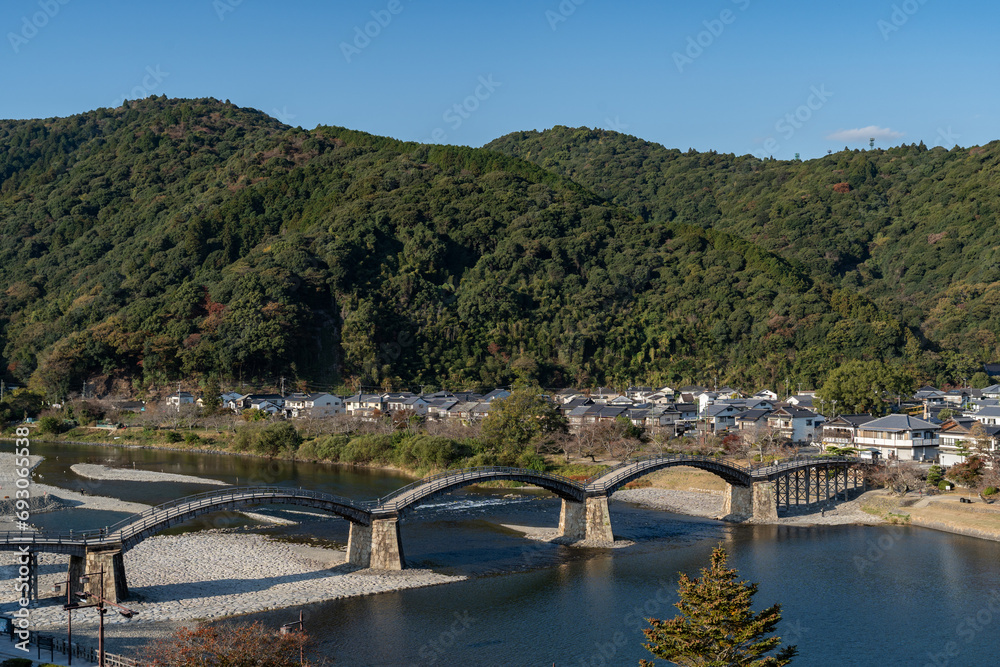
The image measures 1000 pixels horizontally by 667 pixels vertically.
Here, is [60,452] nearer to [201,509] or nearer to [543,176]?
[201,509]

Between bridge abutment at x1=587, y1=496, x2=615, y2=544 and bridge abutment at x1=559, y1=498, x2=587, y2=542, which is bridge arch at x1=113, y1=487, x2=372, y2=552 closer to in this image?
bridge abutment at x1=559, y1=498, x2=587, y2=542

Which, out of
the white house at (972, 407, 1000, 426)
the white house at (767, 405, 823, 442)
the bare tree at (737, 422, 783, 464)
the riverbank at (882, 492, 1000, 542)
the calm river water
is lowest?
the calm river water

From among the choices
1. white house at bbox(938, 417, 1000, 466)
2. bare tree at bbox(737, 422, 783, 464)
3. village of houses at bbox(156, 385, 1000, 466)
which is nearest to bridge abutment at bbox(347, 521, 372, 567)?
bare tree at bbox(737, 422, 783, 464)

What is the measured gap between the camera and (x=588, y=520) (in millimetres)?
43844

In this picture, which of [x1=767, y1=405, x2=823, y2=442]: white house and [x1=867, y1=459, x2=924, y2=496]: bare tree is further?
[x1=767, y1=405, x2=823, y2=442]: white house

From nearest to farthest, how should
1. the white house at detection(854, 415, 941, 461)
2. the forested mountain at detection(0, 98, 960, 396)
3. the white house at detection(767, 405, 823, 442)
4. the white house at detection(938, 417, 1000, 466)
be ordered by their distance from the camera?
the white house at detection(938, 417, 1000, 466), the white house at detection(854, 415, 941, 461), the white house at detection(767, 405, 823, 442), the forested mountain at detection(0, 98, 960, 396)

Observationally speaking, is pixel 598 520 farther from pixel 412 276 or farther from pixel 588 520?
pixel 412 276

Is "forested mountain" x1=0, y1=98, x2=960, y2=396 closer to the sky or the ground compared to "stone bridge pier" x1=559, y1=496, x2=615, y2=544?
closer to the sky

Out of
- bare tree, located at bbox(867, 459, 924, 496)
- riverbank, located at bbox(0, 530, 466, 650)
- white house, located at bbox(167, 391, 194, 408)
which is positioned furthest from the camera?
white house, located at bbox(167, 391, 194, 408)

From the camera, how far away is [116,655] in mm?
24906

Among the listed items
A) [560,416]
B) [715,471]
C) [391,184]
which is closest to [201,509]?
[715,471]

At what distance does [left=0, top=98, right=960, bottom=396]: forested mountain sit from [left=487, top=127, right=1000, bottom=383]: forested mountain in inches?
30.1

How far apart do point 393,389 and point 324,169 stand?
241 ft

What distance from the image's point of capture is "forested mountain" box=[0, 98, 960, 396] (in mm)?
105000
